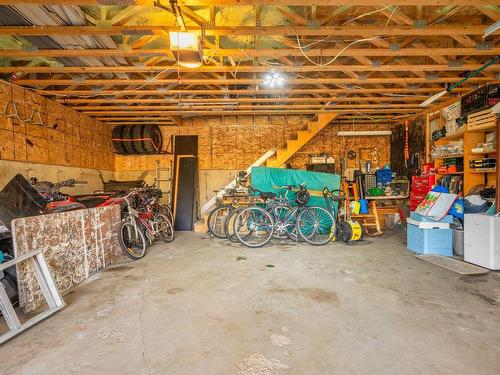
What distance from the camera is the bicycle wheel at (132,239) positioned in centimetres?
393

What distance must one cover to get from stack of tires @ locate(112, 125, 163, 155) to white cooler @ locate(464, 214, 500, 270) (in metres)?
7.03

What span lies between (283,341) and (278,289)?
91cm

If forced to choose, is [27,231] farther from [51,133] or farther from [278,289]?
[51,133]

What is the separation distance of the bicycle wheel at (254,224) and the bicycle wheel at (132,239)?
163 cm

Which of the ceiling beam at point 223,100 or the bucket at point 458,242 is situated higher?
the ceiling beam at point 223,100

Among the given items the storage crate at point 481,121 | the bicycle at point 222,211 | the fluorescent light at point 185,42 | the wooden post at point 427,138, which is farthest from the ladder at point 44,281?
the wooden post at point 427,138

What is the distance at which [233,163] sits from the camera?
7676 mm

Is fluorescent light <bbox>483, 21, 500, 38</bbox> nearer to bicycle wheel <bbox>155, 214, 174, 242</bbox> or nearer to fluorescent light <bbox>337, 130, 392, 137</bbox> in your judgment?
fluorescent light <bbox>337, 130, 392, 137</bbox>

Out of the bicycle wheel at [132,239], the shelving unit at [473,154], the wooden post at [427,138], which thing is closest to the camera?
the bicycle wheel at [132,239]

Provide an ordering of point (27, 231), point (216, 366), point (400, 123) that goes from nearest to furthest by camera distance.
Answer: point (216, 366) → point (27, 231) → point (400, 123)

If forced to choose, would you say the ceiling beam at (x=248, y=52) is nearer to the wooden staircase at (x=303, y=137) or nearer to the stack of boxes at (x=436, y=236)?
the stack of boxes at (x=436, y=236)

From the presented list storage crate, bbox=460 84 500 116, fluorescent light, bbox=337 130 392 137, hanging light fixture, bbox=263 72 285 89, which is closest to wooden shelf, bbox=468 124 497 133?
storage crate, bbox=460 84 500 116

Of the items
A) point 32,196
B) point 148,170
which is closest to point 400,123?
point 148,170

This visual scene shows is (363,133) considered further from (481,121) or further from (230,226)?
(230,226)
